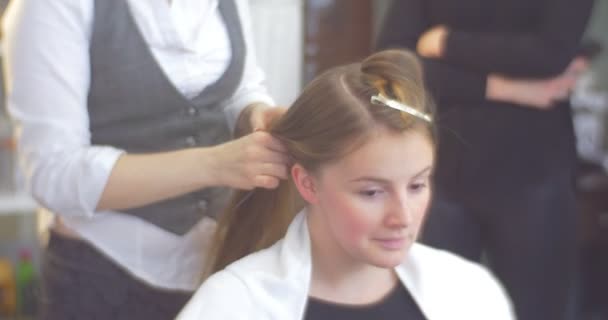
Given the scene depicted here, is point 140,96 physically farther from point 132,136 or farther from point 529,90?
point 529,90

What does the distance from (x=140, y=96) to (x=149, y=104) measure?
1 centimetres

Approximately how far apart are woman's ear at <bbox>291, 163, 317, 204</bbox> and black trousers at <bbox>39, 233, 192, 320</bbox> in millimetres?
233

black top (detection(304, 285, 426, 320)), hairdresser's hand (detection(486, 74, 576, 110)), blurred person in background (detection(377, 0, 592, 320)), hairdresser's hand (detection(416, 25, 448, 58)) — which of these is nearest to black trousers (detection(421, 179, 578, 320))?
blurred person in background (detection(377, 0, 592, 320))

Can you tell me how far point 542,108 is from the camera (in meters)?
1.43

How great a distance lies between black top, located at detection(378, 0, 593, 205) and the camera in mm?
1379

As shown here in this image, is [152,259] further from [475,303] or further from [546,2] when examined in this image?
[546,2]

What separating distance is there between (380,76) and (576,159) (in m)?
0.69

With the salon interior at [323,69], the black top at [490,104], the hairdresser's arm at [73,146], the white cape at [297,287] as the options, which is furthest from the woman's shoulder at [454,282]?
the salon interior at [323,69]

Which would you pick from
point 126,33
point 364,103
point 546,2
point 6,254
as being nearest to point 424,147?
point 364,103

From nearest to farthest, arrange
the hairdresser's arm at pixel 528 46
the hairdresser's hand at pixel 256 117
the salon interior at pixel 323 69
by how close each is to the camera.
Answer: the hairdresser's hand at pixel 256 117 < the hairdresser's arm at pixel 528 46 < the salon interior at pixel 323 69

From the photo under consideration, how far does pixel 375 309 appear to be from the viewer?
0.99 metres

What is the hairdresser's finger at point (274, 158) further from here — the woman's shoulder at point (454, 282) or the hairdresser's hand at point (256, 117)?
the woman's shoulder at point (454, 282)

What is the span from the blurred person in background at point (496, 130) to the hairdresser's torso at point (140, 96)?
1.58ft

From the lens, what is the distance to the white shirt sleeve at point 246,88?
105 cm
